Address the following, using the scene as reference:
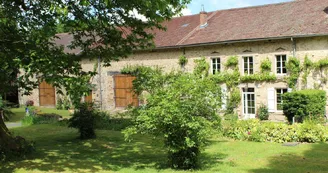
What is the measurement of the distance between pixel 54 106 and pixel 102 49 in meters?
22.3

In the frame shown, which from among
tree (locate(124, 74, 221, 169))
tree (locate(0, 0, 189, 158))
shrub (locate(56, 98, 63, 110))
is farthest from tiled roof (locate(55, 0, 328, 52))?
tree (locate(124, 74, 221, 169))

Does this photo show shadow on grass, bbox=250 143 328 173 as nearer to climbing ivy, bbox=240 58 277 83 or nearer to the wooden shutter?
the wooden shutter

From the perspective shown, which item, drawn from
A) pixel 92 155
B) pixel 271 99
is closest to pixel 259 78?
pixel 271 99

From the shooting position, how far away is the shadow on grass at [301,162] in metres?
9.08

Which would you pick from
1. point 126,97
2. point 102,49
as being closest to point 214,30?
point 126,97

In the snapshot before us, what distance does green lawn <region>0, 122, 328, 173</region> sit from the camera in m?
9.47

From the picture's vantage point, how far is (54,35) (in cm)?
1066

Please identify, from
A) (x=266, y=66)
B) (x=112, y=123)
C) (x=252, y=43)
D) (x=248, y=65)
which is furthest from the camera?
(x=248, y=65)

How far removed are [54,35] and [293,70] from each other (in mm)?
13953

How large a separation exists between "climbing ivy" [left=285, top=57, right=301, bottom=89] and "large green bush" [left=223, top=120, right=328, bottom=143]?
666 centimetres

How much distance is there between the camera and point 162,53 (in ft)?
84.9

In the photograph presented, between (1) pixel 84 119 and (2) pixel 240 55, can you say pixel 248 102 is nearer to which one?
(2) pixel 240 55

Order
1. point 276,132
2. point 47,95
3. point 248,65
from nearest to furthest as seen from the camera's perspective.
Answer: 1. point 276,132
2. point 248,65
3. point 47,95

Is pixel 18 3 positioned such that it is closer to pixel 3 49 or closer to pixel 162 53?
pixel 3 49
